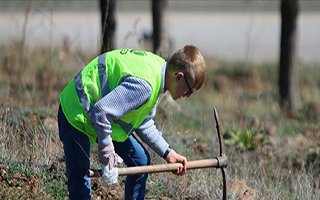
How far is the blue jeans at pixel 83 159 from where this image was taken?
5285 millimetres

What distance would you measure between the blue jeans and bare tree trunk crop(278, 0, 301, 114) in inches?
295

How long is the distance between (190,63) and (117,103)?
1.48 ft

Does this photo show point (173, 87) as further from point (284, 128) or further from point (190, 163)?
point (284, 128)

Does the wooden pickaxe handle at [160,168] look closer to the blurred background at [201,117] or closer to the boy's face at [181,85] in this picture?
the boy's face at [181,85]

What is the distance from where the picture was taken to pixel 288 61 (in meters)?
13.1

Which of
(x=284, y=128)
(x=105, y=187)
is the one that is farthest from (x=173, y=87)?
(x=284, y=128)

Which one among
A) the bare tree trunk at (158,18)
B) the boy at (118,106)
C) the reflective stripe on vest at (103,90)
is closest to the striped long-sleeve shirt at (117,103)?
the boy at (118,106)

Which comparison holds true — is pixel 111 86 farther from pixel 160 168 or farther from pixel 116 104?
pixel 160 168

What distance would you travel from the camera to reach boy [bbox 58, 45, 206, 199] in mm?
4977

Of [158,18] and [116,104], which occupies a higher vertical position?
[116,104]

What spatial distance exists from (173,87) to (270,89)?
35.9 feet

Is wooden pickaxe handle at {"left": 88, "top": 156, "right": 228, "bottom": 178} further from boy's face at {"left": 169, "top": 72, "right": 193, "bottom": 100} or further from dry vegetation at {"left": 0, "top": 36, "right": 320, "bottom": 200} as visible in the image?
dry vegetation at {"left": 0, "top": 36, "right": 320, "bottom": 200}

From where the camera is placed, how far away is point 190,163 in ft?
17.4

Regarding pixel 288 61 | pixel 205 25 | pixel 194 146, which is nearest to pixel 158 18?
pixel 288 61
